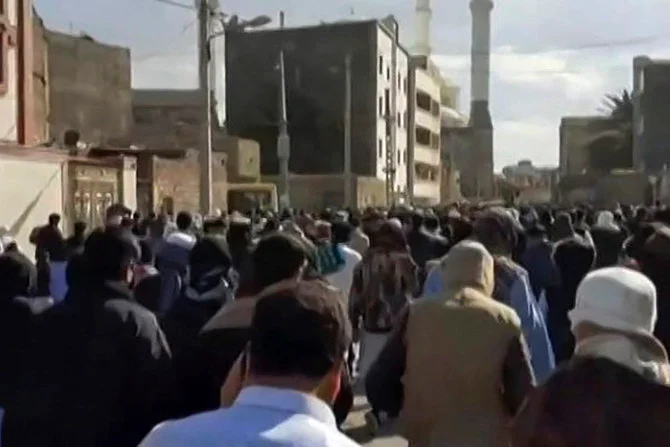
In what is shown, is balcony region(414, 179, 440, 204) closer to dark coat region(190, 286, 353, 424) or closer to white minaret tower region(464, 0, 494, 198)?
white minaret tower region(464, 0, 494, 198)

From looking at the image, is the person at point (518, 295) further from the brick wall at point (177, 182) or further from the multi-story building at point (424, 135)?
the multi-story building at point (424, 135)

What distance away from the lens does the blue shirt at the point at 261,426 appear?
3062 millimetres

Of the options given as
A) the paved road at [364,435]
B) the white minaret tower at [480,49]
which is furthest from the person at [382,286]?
the white minaret tower at [480,49]

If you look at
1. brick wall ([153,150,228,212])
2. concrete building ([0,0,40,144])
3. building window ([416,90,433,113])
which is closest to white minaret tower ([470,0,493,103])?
building window ([416,90,433,113])

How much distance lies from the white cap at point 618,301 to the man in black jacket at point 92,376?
199 centimetres

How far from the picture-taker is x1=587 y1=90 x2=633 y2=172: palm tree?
99250mm

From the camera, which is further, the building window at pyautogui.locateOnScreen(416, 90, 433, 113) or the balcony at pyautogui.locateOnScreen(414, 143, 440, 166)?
the building window at pyautogui.locateOnScreen(416, 90, 433, 113)

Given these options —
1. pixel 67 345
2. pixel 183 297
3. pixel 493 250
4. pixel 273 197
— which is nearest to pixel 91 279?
pixel 67 345

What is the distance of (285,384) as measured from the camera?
322 centimetres

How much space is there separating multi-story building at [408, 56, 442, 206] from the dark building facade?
703 centimetres

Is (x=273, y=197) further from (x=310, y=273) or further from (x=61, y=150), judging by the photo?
(x=310, y=273)

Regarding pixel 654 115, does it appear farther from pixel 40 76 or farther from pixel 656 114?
pixel 40 76

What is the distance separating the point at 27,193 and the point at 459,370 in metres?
24.2

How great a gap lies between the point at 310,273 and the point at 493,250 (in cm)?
196
